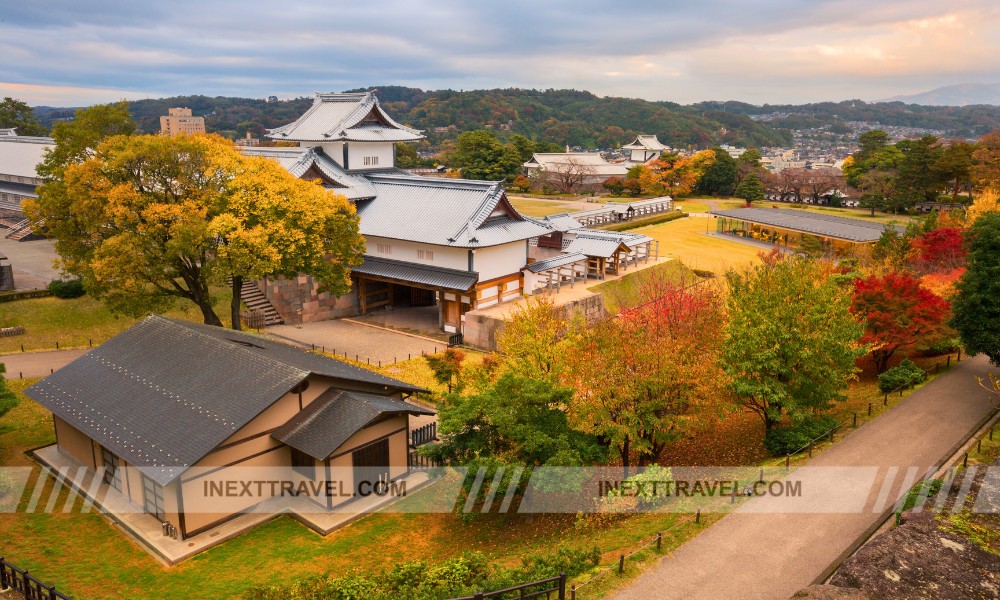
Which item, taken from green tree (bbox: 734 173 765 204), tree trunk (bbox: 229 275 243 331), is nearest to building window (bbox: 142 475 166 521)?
tree trunk (bbox: 229 275 243 331)

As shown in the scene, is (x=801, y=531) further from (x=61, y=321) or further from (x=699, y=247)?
(x=699, y=247)

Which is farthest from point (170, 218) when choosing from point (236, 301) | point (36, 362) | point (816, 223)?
point (816, 223)

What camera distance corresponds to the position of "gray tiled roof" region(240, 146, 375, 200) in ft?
117

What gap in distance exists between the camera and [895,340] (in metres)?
25.2

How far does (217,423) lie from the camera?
16.3 m

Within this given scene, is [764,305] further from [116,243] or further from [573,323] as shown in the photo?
[116,243]

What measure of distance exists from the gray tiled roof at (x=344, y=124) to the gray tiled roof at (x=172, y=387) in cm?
2053

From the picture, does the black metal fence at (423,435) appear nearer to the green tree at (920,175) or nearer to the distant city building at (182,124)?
the green tree at (920,175)

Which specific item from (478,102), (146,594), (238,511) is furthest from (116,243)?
(478,102)

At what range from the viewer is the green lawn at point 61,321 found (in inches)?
1151

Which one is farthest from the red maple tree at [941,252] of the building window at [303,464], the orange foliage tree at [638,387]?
the building window at [303,464]

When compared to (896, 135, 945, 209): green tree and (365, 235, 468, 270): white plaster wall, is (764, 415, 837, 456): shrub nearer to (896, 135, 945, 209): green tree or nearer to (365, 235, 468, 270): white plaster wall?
(365, 235, 468, 270): white plaster wall

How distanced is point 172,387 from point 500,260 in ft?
63.8

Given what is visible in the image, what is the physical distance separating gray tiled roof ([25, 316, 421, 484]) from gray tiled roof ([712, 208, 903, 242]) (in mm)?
46491
